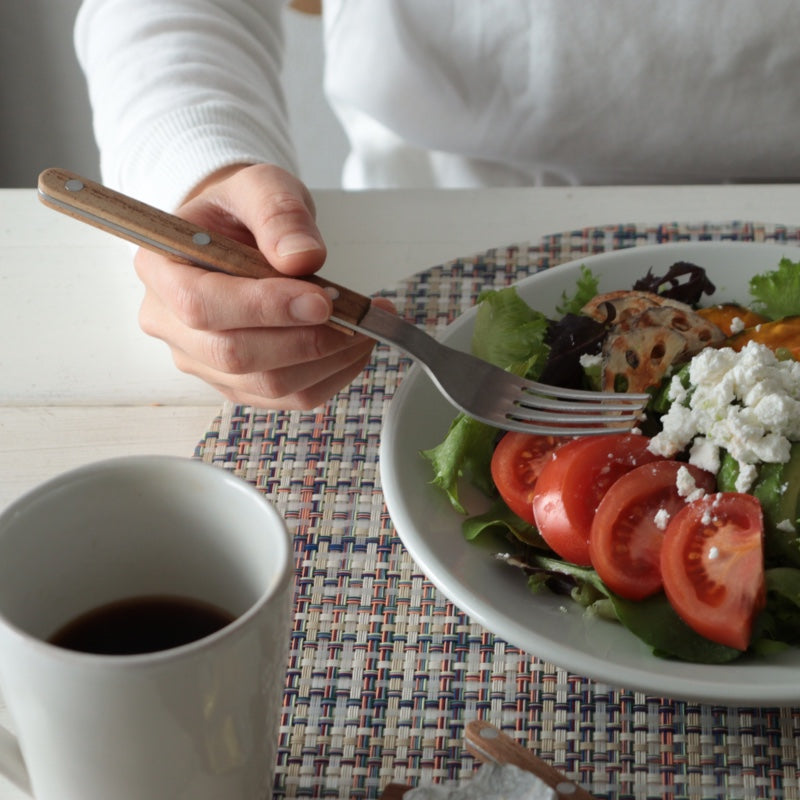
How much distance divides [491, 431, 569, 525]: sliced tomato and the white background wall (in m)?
1.98

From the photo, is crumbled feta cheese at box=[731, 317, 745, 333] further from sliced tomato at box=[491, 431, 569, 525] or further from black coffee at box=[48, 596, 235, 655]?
black coffee at box=[48, 596, 235, 655]

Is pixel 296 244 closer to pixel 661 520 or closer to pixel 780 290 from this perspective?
pixel 661 520

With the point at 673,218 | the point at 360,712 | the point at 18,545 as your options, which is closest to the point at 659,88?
the point at 673,218

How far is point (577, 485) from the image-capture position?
2.72 feet

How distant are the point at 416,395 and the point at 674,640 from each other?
1.05 feet

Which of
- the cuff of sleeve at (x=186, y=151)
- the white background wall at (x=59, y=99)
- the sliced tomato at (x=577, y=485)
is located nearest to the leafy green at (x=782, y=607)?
the sliced tomato at (x=577, y=485)

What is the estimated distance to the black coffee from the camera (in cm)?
63

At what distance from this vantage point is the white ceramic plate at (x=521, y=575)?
0.70 m

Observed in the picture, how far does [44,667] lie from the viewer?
524mm

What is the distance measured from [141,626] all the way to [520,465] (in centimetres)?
36

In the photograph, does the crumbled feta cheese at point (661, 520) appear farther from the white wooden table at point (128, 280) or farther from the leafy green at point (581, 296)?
the white wooden table at point (128, 280)

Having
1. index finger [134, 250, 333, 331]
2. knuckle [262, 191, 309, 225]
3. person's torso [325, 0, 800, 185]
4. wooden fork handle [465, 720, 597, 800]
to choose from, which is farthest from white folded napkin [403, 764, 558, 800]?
person's torso [325, 0, 800, 185]

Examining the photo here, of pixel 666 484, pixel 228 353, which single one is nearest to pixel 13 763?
pixel 228 353

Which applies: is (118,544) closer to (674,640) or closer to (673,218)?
(674,640)
